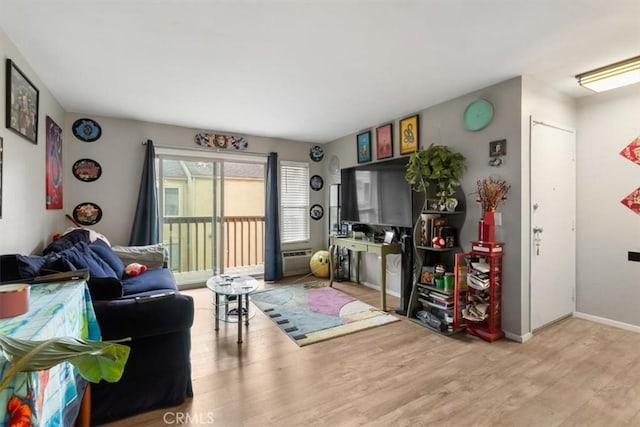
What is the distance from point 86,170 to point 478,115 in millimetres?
4562

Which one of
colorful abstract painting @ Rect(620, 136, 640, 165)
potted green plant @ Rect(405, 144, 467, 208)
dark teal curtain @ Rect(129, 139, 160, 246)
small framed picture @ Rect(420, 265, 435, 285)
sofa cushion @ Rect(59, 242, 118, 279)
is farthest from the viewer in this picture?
dark teal curtain @ Rect(129, 139, 160, 246)

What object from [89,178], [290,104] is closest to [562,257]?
[290,104]

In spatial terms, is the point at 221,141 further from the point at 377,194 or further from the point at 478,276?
the point at 478,276

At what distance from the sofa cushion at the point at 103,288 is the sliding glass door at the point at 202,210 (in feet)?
8.25

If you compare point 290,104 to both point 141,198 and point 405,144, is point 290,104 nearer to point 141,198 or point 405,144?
point 405,144

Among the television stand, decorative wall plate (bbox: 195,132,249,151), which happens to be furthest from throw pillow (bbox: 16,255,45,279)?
the television stand

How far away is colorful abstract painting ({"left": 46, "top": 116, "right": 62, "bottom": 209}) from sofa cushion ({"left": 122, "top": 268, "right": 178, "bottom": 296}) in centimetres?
112

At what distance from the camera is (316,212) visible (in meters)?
5.28

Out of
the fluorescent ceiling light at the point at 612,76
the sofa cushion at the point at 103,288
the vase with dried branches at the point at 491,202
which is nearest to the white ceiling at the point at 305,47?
the fluorescent ceiling light at the point at 612,76

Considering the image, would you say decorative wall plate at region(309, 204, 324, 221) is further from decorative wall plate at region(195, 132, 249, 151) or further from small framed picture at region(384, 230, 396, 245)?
small framed picture at region(384, 230, 396, 245)

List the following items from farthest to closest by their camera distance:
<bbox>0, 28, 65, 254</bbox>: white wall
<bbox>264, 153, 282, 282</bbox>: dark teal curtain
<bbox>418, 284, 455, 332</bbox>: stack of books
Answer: <bbox>264, 153, 282, 282</bbox>: dark teal curtain, <bbox>418, 284, 455, 332</bbox>: stack of books, <bbox>0, 28, 65, 254</bbox>: white wall

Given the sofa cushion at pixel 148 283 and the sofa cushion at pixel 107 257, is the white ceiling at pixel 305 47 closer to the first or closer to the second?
the sofa cushion at pixel 107 257

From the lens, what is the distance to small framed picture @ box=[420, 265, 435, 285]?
3012 mm

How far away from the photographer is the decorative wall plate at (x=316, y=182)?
17.1 feet
